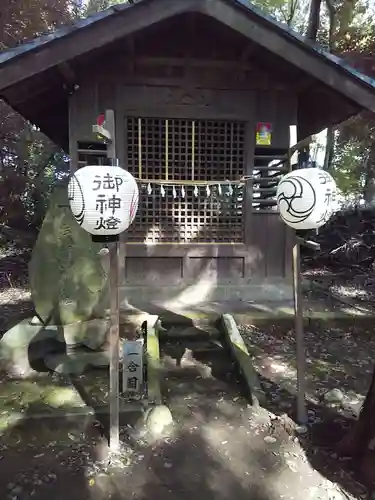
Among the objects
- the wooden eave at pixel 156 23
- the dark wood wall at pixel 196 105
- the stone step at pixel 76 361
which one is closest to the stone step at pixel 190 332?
the stone step at pixel 76 361

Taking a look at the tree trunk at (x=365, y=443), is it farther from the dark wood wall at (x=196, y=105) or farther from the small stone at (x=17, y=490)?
the dark wood wall at (x=196, y=105)

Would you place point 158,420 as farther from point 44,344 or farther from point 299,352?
point 44,344

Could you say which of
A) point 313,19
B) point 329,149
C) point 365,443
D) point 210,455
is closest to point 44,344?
point 210,455

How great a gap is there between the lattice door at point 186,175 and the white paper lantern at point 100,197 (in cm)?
358

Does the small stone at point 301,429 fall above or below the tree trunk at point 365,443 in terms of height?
below

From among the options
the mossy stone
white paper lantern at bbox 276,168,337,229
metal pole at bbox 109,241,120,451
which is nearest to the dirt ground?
metal pole at bbox 109,241,120,451

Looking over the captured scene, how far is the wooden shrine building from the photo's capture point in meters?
6.84

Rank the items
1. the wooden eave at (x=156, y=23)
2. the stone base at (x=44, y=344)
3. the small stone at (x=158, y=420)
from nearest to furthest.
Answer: the small stone at (x=158, y=420) < the stone base at (x=44, y=344) < the wooden eave at (x=156, y=23)

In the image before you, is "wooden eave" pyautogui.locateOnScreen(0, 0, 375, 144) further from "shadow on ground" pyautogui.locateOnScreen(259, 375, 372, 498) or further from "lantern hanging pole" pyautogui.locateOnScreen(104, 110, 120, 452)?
"shadow on ground" pyautogui.locateOnScreen(259, 375, 372, 498)

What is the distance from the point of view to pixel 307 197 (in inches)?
151

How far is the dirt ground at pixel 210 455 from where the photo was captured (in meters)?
3.33

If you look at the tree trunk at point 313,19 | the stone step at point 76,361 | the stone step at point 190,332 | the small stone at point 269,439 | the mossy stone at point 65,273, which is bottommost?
the small stone at point 269,439

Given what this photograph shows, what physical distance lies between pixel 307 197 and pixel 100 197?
1888 mm

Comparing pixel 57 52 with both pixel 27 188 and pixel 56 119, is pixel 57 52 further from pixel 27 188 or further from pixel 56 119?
pixel 27 188
